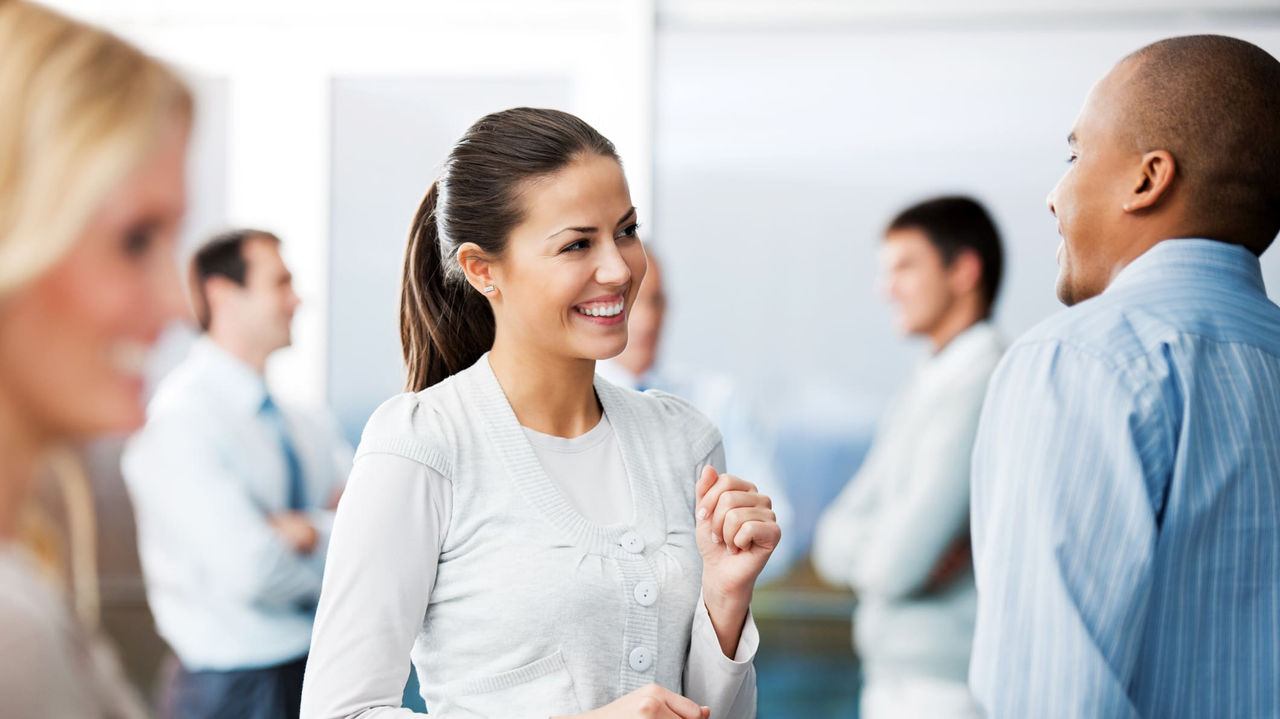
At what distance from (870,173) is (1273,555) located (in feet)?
8.19

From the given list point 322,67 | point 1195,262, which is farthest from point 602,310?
point 322,67

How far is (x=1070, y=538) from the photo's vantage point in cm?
112

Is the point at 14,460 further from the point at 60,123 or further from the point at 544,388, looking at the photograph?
the point at 544,388

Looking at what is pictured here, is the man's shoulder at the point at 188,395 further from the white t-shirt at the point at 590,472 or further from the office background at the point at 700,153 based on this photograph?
the white t-shirt at the point at 590,472

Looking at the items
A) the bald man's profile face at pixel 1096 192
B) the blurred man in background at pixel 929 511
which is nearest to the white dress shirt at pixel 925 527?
the blurred man in background at pixel 929 511

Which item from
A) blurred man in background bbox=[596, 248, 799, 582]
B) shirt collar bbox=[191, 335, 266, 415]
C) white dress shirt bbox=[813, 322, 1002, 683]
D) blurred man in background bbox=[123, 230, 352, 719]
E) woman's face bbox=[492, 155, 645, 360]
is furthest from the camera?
blurred man in background bbox=[596, 248, 799, 582]

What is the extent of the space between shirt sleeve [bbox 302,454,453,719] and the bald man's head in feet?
3.09

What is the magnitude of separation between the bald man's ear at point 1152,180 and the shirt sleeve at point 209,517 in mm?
1875

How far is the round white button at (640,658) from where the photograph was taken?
3.92 ft

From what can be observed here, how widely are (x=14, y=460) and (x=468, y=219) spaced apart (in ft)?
3.12

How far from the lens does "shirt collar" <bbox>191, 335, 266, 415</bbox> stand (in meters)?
2.54

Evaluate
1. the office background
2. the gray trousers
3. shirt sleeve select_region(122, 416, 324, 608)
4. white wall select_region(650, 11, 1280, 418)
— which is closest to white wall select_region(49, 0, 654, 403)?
the office background

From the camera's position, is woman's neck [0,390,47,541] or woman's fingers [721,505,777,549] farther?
woman's fingers [721,505,777,549]

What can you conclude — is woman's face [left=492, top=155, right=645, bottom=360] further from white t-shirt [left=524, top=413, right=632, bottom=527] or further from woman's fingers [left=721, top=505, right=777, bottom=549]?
woman's fingers [left=721, top=505, right=777, bottom=549]
